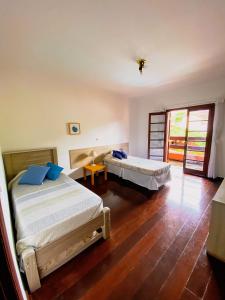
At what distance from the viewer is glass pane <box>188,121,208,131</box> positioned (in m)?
3.61

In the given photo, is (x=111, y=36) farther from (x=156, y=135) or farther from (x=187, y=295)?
(x=156, y=135)

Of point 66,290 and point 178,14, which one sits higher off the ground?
point 178,14

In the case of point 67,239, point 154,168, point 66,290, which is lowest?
point 66,290

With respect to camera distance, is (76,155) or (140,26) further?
(76,155)

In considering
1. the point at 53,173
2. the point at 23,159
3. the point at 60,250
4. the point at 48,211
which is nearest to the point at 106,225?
the point at 60,250

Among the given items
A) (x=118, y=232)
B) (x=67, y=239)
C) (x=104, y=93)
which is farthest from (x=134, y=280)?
Answer: (x=104, y=93)

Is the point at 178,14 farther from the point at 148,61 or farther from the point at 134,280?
the point at 134,280

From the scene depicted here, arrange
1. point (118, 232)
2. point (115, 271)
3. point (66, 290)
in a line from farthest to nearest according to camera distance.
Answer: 1. point (118, 232)
2. point (115, 271)
3. point (66, 290)

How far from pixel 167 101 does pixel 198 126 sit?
4.09 feet

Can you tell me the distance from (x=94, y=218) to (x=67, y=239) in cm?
36

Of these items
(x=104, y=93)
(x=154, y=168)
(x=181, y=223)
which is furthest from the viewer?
(x=104, y=93)

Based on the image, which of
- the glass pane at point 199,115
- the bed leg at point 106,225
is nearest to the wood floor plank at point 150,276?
the bed leg at point 106,225

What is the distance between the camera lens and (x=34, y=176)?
237 cm

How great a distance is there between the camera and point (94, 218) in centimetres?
162
